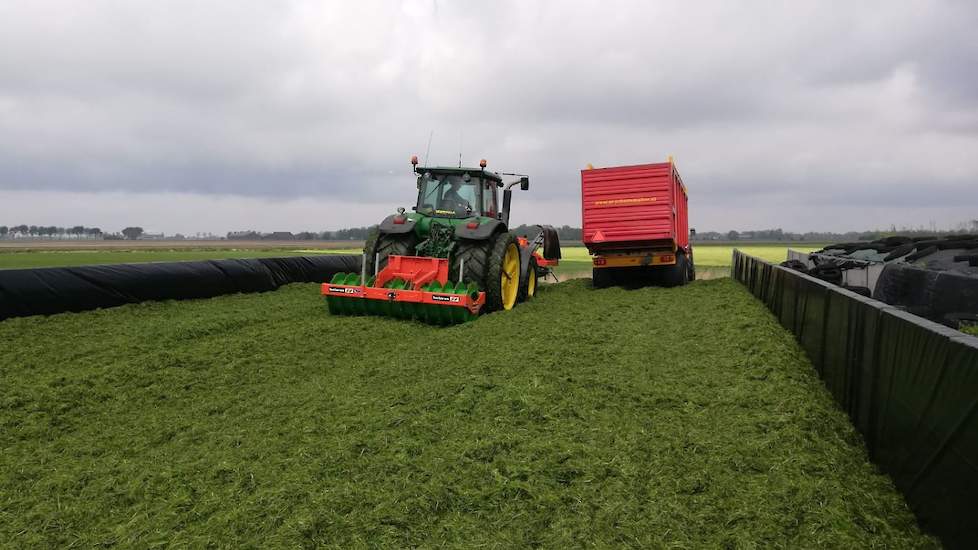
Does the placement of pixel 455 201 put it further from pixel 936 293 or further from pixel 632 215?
pixel 936 293

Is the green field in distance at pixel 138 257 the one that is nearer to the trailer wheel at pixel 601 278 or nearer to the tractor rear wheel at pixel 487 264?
the trailer wheel at pixel 601 278

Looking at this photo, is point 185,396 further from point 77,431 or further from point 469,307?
point 469,307

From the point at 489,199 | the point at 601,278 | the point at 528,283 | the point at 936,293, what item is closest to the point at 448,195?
the point at 489,199

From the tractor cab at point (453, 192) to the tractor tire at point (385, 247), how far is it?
2.41 feet

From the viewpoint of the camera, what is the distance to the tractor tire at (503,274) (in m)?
8.61

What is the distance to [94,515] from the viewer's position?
119 inches

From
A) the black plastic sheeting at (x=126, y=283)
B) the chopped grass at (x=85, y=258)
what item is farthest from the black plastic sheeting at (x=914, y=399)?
the chopped grass at (x=85, y=258)

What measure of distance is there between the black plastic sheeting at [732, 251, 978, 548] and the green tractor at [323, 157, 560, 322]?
469 cm

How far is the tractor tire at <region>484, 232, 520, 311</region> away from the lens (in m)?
8.61

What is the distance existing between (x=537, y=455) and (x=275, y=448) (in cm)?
159

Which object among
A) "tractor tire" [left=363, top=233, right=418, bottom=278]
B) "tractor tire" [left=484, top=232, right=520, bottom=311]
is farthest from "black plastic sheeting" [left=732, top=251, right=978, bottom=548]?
"tractor tire" [left=363, top=233, right=418, bottom=278]

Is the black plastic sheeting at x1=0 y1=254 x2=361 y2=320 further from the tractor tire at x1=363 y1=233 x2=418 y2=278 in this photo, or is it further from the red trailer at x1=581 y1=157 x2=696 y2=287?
the red trailer at x1=581 y1=157 x2=696 y2=287

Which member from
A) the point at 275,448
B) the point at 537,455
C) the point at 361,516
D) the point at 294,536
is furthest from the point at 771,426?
the point at 275,448

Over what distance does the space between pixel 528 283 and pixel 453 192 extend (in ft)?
7.08
